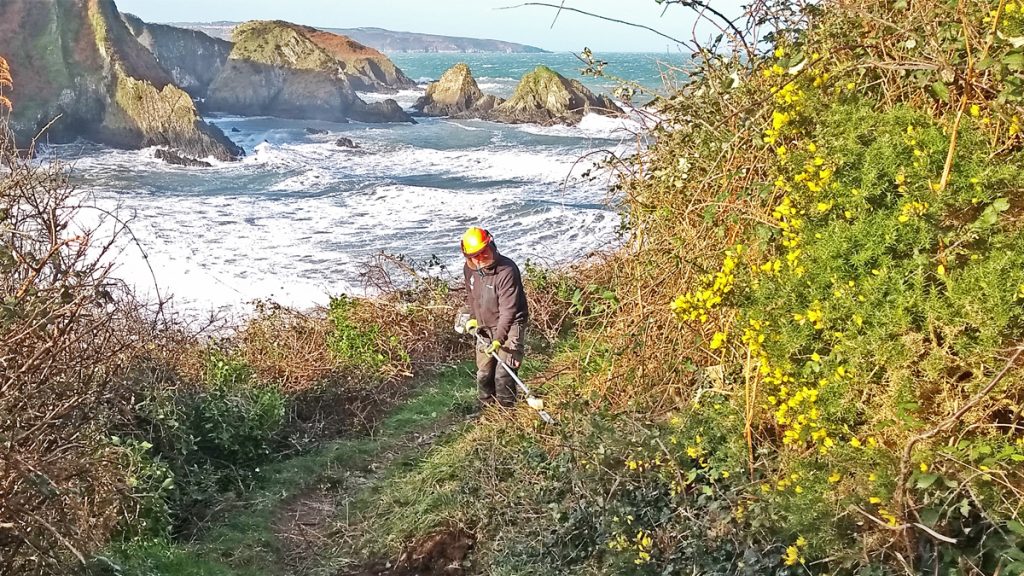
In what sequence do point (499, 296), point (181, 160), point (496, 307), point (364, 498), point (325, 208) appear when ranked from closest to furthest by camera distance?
point (364, 498)
point (499, 296)
point (496, 307)
point (325, 208)
point (181, 160)

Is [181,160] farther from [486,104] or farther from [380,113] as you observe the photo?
[486,104]

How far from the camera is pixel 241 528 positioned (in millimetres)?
5363

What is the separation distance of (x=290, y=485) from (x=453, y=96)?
4844cm

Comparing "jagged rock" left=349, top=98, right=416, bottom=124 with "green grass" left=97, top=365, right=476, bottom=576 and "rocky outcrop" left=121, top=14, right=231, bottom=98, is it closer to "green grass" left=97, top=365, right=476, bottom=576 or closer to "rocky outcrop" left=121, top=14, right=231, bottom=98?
"rocky outcrop" left=121, top=14, right=231, bottom=98

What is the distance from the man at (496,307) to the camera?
244 inches

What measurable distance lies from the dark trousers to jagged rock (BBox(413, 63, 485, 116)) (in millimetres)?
45679

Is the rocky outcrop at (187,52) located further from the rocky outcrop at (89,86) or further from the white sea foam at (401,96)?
the rocky outcrop at (89,86)

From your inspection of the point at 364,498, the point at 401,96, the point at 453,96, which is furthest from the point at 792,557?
the point at 401,96

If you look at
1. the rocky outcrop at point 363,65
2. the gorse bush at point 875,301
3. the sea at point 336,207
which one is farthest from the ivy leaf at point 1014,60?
the rocky outcrop at point 363,65

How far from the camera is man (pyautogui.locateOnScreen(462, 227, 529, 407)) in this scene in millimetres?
6191

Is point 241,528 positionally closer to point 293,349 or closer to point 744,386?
point 293,349

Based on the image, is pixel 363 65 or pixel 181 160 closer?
pixel 181 160

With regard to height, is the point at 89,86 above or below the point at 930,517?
above

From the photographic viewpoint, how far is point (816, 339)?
10.7 ft
